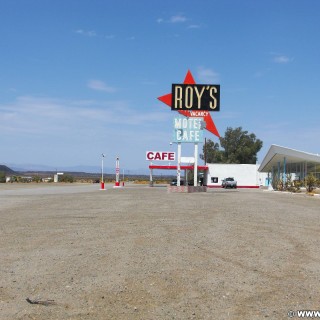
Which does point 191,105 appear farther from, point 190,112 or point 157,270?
point 157,270

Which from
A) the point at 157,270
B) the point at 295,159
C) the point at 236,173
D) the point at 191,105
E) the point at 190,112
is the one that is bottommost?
the point at 157,270

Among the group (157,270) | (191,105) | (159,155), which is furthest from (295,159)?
(157,270)

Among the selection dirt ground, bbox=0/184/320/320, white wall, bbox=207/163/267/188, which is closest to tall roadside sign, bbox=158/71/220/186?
dirt ground, bbox=0/184/320/320

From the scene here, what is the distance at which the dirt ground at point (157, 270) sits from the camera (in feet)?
19.1

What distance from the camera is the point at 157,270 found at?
25.7ft

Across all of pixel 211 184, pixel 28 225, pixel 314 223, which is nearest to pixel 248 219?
pixel 314 223

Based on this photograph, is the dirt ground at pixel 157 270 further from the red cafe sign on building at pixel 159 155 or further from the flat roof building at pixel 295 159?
the red cafe sign on building at pixel 159 155

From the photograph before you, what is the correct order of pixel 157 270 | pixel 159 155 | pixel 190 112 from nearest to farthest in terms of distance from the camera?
pixel 157 270
pixel 190 112
pixel 159 155

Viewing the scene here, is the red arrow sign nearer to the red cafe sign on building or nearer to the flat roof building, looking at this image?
the flat roof building

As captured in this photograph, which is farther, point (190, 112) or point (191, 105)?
point (190, 112)

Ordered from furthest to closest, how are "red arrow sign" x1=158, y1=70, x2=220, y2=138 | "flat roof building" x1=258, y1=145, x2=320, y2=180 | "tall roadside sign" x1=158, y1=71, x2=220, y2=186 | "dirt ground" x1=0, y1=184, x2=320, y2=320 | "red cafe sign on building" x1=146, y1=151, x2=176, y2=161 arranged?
"red cafe sign on building" x1=146, y1=151, x2=176, y2=161 < "flat roof building" x1=258, y1=145, x2=320, y2=180 < "red arrow sign" x1=158, y1=70, x2=220, y2=138 < "tall roadside sign" x1=158, y1=71, x2=220, y2=186 < "dirt ground" x1=0, y1=184, x2=320, y2=320

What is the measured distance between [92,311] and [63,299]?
0.64 m

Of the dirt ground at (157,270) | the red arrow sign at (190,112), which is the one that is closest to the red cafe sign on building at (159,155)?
the red arrow sign at (190,112)

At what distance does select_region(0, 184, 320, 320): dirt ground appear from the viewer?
5.81 m
